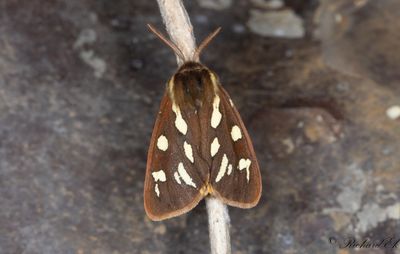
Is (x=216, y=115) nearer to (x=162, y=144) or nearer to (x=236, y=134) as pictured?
(x=236, y=134)

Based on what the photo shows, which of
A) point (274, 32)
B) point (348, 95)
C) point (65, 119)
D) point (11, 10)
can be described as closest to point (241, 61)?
point (274, 32)

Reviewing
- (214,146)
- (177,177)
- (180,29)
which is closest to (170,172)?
(177,177)

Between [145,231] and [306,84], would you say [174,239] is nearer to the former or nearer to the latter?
[145,231]

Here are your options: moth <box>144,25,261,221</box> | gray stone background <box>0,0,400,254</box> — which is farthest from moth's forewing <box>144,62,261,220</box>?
gray stone background <box>0,0,400,254</box>

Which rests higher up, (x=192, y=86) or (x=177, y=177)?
(x=192, y=86)

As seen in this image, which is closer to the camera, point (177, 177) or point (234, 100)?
point (177, 177)

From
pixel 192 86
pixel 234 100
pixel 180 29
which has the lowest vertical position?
pixel 234 100
